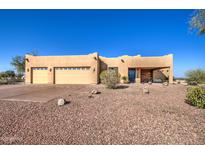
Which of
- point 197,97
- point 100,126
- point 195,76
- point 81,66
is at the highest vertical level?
point 81,66

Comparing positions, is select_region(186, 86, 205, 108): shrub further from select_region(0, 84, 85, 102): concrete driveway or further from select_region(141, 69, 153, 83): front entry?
select_region(141, 69, 153, 83): front entry

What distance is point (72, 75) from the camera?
1947 centimetres

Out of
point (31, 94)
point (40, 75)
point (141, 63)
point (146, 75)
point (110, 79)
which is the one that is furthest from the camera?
point (146, 75)

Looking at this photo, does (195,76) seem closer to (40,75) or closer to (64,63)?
(64,63)

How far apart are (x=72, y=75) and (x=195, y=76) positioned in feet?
52.3

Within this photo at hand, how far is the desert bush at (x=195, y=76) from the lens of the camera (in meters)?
16.0

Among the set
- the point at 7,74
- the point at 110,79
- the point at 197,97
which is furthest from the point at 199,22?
the point at 7,74

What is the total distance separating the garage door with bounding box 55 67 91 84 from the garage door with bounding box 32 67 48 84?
1.74 meters

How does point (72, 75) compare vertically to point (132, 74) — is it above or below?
below

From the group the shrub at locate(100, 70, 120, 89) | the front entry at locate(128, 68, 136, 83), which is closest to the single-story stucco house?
the front entry at locate(128, 68, 136, 83)

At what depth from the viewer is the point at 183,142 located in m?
3.21
